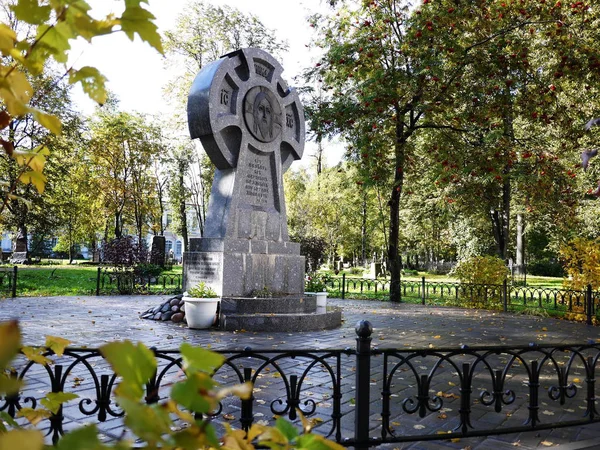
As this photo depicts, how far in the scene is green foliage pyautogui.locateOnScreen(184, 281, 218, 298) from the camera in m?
9.69

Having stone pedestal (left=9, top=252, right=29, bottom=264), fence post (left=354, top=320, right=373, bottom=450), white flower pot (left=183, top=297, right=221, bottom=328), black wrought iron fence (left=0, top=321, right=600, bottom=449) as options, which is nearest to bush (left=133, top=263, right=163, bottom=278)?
white flower pot (left=183, top=297, right=221, bottom=328)

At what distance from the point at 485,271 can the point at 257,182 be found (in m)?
9.11

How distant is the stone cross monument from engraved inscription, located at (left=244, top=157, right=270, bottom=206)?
24mm

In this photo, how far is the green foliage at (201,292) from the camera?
31.8 feet

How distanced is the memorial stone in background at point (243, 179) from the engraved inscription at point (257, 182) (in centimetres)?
2

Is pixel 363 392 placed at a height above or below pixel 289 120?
below

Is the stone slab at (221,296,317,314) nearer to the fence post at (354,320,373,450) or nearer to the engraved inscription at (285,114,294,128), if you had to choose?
the engraved inscription at (285,114,294,128)

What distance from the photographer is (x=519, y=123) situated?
81.1 ft

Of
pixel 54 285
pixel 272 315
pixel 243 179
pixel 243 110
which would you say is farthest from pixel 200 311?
pixel 54 285

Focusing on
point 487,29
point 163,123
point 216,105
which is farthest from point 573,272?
point 163,123

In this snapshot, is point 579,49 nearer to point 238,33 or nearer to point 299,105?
point 299,105

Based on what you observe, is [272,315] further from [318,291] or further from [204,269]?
[318,291]

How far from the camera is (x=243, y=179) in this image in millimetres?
11219

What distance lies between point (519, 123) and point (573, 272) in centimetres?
1363
